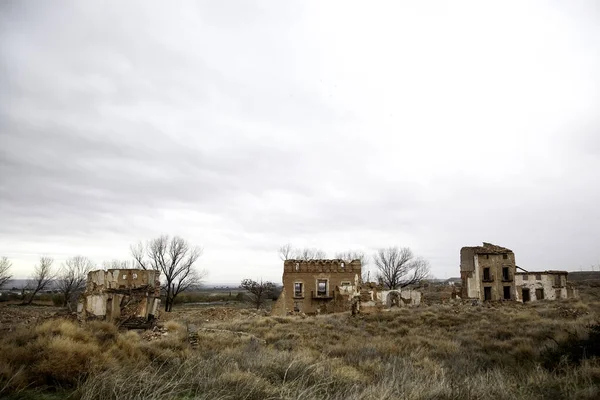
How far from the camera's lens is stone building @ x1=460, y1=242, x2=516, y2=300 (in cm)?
3622

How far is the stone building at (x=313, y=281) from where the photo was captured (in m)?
35.6

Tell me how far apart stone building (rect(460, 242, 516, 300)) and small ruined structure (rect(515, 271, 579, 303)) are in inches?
39.6

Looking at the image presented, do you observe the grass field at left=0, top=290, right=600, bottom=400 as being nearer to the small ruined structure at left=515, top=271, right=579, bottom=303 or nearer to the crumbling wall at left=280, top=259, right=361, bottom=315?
the crumbling wall at left=280, top=259, right=361, bottom=315

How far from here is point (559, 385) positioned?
19.6 feet

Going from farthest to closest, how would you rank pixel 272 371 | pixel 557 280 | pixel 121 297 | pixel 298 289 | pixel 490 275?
pixel 557 280, pixel 490 275, pixel 298 289, pixel 121 297, pixel 272 371

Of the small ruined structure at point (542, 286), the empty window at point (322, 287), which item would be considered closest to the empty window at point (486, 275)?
the small ruined structure at point (542, 286)

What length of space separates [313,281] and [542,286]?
890 inches

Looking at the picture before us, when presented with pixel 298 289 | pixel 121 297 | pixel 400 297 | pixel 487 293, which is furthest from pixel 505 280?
pixel 121 297

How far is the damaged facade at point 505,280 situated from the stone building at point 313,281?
11171 millimetres

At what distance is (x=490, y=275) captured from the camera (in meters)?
36.4

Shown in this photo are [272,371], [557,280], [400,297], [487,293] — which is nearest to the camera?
[272,371]

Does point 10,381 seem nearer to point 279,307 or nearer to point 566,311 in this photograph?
point 566,311

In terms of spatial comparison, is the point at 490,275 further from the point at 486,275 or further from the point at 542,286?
the point at 542,286

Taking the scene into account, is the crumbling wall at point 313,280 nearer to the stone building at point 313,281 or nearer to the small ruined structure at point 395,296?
the stone building at point 313,281
